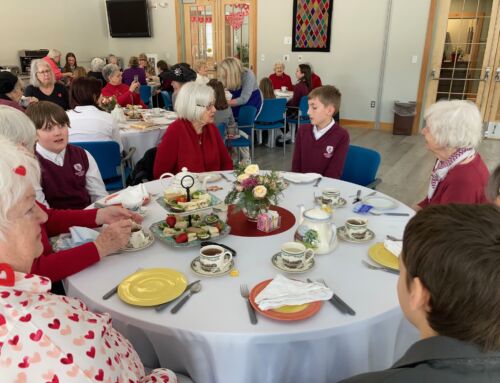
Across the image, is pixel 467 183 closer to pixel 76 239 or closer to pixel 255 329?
pixel 255 329

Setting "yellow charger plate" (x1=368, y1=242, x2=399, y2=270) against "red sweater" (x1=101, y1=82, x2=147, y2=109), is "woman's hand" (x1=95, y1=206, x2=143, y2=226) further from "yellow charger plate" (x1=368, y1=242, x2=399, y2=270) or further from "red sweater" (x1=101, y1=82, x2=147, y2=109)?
"red sweater" (x1=101, y1=82, x2=147, y2=109)

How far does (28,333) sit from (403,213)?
5.37ft

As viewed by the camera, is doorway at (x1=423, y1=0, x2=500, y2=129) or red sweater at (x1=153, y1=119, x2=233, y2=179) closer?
red sweater at (x1=153, y1=119, x2=233, y2=179)

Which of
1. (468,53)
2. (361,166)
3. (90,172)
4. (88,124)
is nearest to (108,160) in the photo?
(88,124)

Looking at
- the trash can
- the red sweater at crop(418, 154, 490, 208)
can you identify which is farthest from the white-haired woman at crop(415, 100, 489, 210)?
the trash can

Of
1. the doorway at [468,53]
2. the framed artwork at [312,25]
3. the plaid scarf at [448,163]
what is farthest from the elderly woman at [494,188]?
the framed artwork at [312,25]

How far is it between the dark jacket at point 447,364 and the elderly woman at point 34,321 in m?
0.60

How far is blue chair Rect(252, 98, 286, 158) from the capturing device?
5.57 metres

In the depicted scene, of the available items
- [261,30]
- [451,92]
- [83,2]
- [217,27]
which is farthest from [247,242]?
[83,2]

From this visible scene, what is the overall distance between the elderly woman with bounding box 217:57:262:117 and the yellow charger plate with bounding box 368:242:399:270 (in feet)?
13.8

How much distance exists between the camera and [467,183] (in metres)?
1.93

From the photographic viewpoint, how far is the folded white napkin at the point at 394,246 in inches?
59.3

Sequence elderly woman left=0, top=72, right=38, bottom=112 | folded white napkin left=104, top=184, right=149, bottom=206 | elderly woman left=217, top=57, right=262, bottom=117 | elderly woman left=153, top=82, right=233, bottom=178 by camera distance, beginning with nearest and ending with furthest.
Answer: folded white napkin left=104, top=184, right=149, bottom=206, elderly woman left=153, top=82, right=233, bottom=178, elderly woman left=0, top=72, right=38, bottom=112, elderly woman left=217, top=57, right=262, bottom=117

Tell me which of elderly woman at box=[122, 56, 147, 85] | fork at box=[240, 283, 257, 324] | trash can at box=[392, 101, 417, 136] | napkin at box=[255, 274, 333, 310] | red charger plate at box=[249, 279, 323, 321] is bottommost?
trash can at box=[392, 101, 417, 136]
